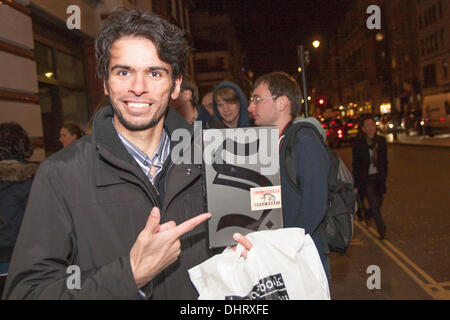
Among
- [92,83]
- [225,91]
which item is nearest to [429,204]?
[225,91]

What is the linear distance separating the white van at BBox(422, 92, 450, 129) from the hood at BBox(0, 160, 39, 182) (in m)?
29.2

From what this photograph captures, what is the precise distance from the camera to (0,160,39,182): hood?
3416 millimetres

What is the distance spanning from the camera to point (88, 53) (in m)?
7.87

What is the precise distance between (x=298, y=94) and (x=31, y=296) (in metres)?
2.54

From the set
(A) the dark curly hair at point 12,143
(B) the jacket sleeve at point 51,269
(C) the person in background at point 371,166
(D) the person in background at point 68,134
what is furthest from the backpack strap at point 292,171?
(C) the person in background at point 371,166

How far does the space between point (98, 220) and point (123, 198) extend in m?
0.12

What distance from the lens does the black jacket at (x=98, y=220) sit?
54.1 inches

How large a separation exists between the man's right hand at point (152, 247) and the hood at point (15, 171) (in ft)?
7.99

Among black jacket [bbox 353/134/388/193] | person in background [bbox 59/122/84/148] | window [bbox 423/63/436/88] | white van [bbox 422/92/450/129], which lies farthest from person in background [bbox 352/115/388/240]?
window [bbox 423/63/436/88]

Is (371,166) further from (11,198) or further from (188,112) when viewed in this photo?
(11,198)

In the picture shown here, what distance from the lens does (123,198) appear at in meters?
1.56

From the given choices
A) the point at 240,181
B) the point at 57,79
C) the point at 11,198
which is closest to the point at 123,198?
the point at 240,181

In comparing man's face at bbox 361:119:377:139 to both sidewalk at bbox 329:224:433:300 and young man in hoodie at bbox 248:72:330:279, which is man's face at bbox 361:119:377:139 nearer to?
sidewalk at bbox 329:224:433:300

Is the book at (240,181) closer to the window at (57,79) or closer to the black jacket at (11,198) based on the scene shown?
the black jacket at (11,198)
